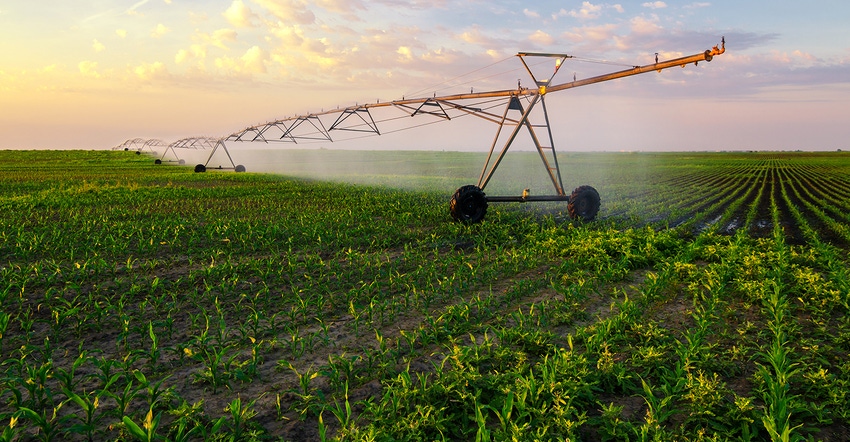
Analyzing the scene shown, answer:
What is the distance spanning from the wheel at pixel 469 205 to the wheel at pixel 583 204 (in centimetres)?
333

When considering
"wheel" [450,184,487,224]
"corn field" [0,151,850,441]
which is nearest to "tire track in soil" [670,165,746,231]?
"corn field" [0,151,850,441]

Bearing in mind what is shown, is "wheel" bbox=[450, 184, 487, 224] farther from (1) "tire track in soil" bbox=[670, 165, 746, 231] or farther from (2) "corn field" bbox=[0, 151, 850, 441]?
(1) "tire track in soil" bbox=[670, 165, 746, 231]

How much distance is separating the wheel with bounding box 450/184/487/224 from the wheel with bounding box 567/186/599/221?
3.33m

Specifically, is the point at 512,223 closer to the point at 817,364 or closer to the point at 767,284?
the point at 767,284

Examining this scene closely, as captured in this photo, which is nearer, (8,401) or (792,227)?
(8,401)

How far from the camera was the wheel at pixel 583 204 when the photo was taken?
14.9 m

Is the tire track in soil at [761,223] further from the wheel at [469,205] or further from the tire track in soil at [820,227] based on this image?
the wheel at [469,205]

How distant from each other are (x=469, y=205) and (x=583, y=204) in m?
4.21

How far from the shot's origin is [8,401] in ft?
13.7

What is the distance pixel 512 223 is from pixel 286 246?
7.10 m

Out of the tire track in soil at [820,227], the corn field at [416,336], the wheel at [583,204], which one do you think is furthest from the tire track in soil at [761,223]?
the wheel at [583,204]

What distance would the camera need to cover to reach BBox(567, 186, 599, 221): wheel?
14867 mm

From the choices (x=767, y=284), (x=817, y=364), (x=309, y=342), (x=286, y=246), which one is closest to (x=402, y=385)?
(x=309, y=342)

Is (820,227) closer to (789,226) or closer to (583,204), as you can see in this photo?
(789,226)
